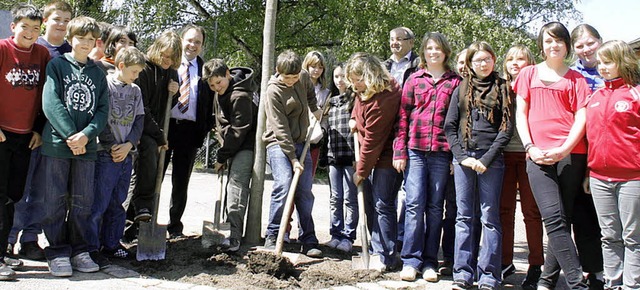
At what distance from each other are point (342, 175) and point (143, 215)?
6.63ft

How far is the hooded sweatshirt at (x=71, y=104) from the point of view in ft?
14.7

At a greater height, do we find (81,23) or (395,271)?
(81,23)

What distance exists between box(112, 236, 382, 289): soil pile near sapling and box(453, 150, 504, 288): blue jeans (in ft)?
2.43

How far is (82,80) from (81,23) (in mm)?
445

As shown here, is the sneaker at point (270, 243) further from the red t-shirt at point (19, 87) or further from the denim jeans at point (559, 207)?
the denim jeans at point (559, 207)

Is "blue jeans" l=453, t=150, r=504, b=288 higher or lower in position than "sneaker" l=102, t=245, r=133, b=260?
higher

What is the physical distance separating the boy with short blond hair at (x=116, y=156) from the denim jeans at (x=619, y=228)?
146 inches

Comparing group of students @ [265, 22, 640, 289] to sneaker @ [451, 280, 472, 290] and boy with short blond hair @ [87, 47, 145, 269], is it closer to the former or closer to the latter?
sneaker @ [451, 280, 472, 290]

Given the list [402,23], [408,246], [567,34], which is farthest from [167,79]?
[402,23]

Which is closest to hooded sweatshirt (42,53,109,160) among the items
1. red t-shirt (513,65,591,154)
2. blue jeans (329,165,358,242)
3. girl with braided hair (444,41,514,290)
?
blue jeans (329,165,358,242)

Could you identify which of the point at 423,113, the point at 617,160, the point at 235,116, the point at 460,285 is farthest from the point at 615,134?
the point at 235,116

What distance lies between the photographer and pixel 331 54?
56.0ft

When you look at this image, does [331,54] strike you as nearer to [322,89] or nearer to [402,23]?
[402,23]

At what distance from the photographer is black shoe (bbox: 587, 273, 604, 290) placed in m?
4.75
